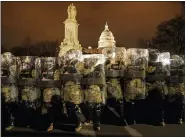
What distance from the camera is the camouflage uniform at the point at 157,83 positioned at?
2719mm

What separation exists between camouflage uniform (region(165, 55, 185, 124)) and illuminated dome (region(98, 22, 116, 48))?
460 millimetres

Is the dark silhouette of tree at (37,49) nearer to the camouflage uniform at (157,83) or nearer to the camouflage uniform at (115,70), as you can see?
the camouflage uniform at (115,70)

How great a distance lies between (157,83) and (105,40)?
0.49 meters

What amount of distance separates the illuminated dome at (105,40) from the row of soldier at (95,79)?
0.04 metres

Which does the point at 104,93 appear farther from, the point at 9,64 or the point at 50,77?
the point at 9,64

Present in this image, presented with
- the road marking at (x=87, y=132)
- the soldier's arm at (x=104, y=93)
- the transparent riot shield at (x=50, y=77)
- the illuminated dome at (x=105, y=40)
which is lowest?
the road marking at (x=87, y=132)

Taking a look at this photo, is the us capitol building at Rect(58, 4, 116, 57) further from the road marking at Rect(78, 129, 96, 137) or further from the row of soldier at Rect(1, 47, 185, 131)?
the road marking at Rect(78, 129, 96, 137)

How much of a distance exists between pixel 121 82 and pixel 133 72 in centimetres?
11

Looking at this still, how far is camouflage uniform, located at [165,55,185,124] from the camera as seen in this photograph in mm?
2729

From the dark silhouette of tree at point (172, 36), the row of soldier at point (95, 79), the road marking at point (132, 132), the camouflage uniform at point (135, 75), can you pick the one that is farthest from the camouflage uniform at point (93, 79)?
the dark silhouette of tree at point (172, 36)

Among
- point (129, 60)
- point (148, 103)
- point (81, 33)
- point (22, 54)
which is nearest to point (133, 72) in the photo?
point (129, 60)

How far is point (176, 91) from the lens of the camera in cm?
Result: 275

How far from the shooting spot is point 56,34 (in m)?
2.74

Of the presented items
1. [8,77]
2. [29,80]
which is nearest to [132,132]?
[29,80]
